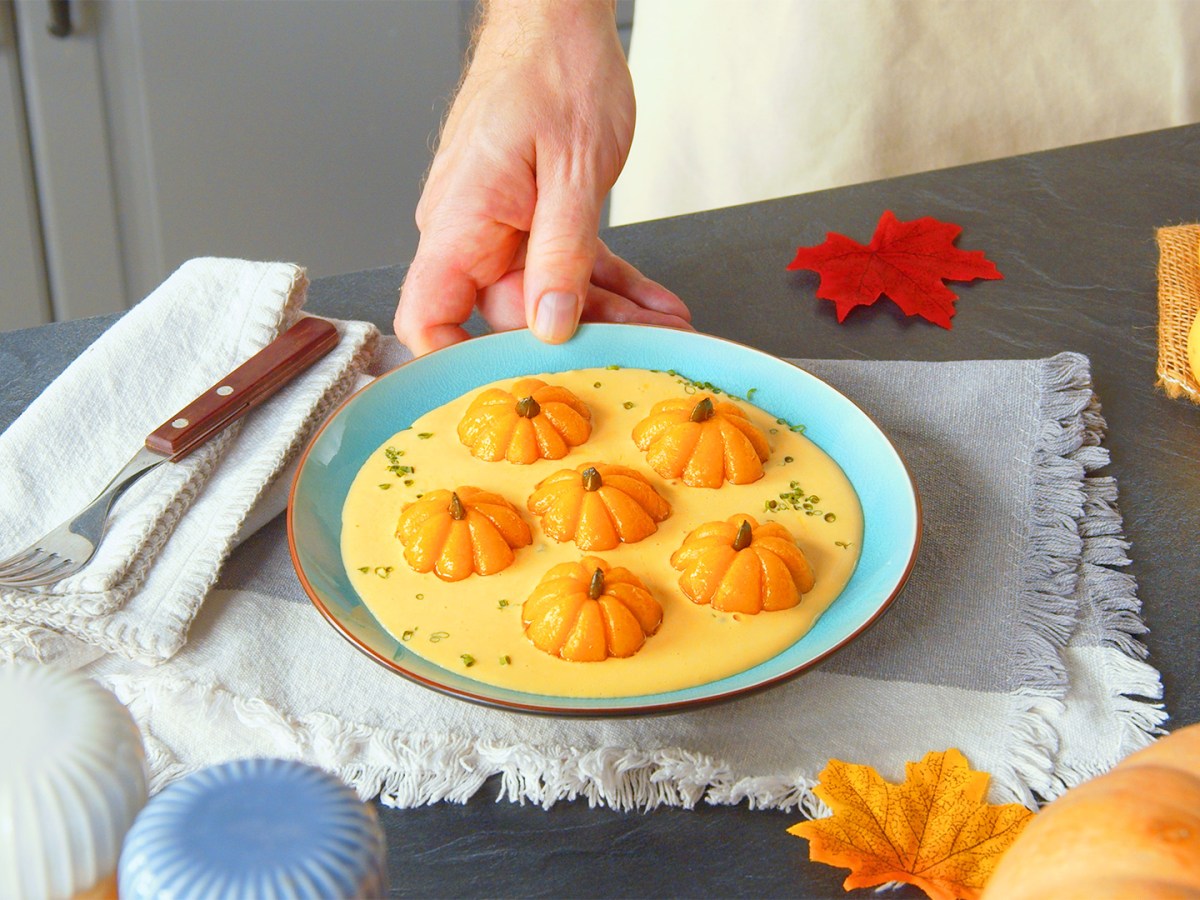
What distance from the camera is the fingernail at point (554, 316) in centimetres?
155

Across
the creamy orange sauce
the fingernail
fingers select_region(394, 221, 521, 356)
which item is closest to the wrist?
fingers select_region(394, 221, 521, 356)

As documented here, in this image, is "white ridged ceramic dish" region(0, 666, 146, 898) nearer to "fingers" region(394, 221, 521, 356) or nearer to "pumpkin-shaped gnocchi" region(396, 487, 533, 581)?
"pumpkin-shaped gnocchi" region(396, 487, 533, 581)

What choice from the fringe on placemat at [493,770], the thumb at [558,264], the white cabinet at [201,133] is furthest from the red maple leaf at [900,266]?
the white cabinet at [201,133]

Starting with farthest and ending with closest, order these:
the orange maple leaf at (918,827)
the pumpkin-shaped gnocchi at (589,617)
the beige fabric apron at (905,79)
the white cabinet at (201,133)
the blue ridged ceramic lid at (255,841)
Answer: the white cabinet at (201,133) → the beige fabric apron at (905,79) → the pumpkin-shaped gnocchi at (589,617) → the orange maple leaf at (918,827) → the blue ridged ceramic lid at (255,841)

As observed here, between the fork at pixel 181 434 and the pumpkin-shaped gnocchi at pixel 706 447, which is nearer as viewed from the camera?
the fork at pixel 181 434

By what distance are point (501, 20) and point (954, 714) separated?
4.19 feet

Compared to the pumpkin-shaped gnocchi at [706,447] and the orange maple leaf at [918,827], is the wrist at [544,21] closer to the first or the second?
the pumpkin-shaped gnocchi at [706,447]

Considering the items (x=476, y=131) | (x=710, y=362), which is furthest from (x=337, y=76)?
(x=710, y=362)

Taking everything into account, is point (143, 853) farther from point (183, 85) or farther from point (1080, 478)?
point (183, 85)

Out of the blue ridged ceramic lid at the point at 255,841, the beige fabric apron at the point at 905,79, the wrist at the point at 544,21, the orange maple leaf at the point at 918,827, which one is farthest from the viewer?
the beige fabric apron at the point at 905,79

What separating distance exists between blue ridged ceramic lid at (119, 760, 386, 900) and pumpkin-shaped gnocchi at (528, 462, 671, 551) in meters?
0.62

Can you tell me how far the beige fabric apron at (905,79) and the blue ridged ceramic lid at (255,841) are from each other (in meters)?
2.08

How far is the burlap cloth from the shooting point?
→ 5.18 ft

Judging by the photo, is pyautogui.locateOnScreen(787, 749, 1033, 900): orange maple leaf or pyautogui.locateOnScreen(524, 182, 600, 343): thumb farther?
pyautogui.locateOnScreen(524, 182, 600, 343): thumb
